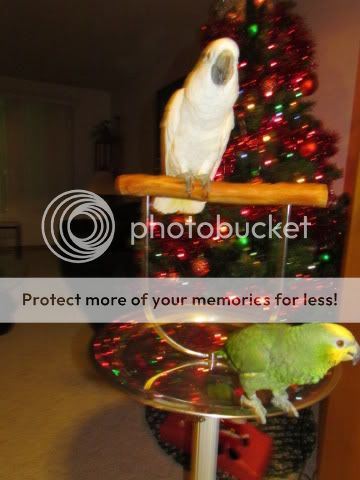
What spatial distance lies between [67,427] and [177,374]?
0.82 meters

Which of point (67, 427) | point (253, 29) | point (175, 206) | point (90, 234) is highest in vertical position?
point (253, 29)

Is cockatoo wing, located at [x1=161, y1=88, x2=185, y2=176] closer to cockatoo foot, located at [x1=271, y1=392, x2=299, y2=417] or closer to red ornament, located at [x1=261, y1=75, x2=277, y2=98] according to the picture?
red ornament, located at [x1=261, y1=75, x2=277, y2=98]

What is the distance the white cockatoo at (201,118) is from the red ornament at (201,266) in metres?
0.23

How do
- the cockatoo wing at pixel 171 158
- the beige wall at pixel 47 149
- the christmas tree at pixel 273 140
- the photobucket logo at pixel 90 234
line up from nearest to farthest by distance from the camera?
the cockatoo wing at pixel 171 158 → the christmas tree at pixel 273 140 → the photobucket logo at pixel 90 234 → the beige wall at pixel 47 149

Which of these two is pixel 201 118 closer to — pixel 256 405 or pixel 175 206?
pixel 175 206

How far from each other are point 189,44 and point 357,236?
85.0 inches

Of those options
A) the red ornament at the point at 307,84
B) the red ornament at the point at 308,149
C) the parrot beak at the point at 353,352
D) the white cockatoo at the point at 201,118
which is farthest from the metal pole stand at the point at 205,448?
the red ornament at the point at 307,84

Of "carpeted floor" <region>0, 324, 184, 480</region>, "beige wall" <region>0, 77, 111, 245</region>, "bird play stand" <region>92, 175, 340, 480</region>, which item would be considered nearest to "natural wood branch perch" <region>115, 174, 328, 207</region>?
"bird play stand" <region>92, 175, 340, 480</region>

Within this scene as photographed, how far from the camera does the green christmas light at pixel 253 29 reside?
942 mm

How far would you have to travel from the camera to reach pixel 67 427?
3.67 feet

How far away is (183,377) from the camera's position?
499 millimetres

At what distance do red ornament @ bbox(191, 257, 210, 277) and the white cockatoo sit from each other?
0.23m

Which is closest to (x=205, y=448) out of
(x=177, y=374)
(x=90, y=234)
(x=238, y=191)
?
(x=177, y=374)

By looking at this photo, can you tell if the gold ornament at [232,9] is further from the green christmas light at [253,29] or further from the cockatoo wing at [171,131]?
the cockatoo wing at [171,131]
